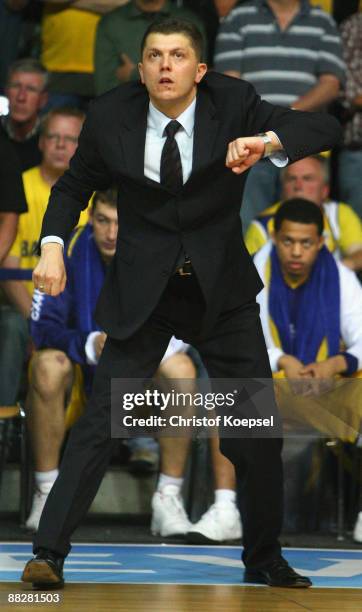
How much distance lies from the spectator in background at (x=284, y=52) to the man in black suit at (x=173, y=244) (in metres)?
3.05

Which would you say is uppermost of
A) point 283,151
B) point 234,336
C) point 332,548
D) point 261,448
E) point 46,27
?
point 46,27

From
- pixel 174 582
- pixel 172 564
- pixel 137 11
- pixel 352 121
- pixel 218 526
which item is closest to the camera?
pixel 174 582

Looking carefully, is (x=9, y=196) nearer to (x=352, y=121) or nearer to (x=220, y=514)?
(x=220, y=514)

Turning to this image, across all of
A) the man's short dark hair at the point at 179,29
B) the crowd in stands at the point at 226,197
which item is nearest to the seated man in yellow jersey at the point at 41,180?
the crowd in stands at the point at 226,197

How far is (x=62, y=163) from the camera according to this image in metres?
6.79

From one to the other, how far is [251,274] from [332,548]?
170 centimetres

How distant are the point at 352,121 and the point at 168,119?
11.5ft

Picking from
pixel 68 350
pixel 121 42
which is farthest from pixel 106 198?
pixel 121 42

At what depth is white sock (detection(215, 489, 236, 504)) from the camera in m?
5.66

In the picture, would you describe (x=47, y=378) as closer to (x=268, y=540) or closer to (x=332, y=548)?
(x=332, y=548)

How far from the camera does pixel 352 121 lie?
7438 mm

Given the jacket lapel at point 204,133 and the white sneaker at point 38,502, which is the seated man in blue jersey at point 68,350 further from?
the jacket lapel at point 204,133

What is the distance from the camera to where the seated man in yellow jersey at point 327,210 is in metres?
6.82

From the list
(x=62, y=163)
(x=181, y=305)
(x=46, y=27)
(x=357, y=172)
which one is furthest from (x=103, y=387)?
(x=46, y=27)
